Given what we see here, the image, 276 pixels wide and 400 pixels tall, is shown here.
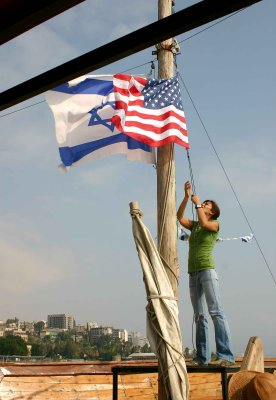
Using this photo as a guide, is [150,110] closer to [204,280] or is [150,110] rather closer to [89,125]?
[89,125]

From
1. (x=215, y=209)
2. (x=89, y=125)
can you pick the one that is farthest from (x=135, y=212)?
(x=89, y=125)

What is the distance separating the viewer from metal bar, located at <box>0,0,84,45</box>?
1.85m

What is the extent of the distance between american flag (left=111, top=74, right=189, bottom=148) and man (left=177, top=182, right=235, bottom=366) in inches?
37.3

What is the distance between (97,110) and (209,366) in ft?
15.1

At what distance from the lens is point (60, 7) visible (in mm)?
1857

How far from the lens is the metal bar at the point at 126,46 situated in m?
1.83

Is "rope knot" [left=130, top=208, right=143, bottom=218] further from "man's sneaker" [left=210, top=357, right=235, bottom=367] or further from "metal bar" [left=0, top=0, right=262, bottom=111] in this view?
"metal bar" [left=0, top=0, right=262, bottom=111]

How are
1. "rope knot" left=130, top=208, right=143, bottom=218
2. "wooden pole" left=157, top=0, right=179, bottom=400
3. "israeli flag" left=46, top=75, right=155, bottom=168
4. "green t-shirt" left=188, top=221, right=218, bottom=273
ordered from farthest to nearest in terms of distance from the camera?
"israeli flag" left=46, top=75, right=155, bottom=168 < "green t-shirt" left=188, top=221, right=218, bottom=273 < "wooden pole" left=157, top=0, right=179, bottom=400 < "rope knot" left=130, top=208, right=143, bottom=218

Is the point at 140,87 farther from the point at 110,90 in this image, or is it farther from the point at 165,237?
the point at 165,237

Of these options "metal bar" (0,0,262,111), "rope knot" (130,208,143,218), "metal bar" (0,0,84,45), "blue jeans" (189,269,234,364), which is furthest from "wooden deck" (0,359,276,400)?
"metal bar" (0,0,84,45)

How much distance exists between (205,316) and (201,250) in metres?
0.91

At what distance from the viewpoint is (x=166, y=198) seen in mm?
7043

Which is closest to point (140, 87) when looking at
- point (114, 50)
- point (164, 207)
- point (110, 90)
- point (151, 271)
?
point (110, 90)

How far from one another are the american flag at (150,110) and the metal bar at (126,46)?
559cm
